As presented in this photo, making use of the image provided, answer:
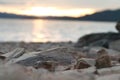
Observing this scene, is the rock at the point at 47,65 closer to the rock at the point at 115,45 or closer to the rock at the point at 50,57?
the rock at the point at 50,57

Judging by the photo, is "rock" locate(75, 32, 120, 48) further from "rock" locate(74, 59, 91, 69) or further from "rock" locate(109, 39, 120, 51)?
"rock" locate(74, 59, 91, 69)

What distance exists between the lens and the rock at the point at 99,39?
16.8 m

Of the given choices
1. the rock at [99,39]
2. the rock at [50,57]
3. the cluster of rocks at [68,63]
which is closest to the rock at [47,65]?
the cluster of rocks at [68,63]

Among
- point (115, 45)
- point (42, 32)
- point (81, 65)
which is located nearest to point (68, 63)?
point (81, 65)

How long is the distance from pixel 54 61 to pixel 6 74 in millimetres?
2457

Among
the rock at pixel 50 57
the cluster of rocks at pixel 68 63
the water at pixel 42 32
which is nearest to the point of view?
the cluster of rocks at pixel 68 63

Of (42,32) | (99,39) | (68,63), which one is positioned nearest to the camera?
(68,63)

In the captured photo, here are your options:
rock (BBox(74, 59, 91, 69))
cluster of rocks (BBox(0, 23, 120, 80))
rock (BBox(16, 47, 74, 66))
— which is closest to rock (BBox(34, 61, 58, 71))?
cluster of rocks (BBox(0, 23, 120, 80))

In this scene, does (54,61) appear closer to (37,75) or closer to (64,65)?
(64,65)

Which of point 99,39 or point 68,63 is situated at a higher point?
point 68,63

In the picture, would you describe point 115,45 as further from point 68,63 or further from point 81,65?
point 81,65

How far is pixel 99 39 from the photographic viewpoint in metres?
18.3

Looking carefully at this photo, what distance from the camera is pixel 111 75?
5.89 metres

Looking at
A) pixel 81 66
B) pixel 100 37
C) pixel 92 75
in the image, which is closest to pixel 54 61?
pixel 81 66
